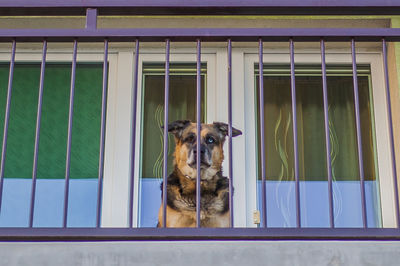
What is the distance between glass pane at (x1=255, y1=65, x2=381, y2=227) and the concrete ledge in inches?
82.7

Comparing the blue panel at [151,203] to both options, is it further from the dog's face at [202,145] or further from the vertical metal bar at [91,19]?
the vertical metal bar at [91,19]

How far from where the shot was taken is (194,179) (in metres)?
4.64

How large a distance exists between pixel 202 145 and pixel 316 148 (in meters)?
1.05

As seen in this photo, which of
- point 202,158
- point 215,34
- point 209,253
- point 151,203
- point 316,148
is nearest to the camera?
point 209,253

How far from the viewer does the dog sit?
4.43 meters

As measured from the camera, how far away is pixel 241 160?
4938mm

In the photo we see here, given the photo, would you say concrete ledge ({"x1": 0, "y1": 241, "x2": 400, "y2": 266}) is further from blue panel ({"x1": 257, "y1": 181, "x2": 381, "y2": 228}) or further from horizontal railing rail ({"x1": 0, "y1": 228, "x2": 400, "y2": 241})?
blue panel ({"x1": 257, "y1": 181, "x2": 381, "y2": 228})

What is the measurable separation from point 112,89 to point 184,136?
0.83m

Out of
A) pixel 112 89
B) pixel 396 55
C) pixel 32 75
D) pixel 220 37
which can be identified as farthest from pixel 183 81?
pixel 220 37

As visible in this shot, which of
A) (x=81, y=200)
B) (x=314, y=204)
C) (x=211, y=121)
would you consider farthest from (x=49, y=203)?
(x=314, y=204)

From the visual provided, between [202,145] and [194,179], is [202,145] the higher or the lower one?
the higher one

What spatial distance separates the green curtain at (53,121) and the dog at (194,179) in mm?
785

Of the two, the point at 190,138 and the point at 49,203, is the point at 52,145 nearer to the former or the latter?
the point at 49,203

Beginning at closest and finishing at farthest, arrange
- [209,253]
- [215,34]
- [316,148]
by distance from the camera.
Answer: [209,253] → [215,34] → [316,148]
